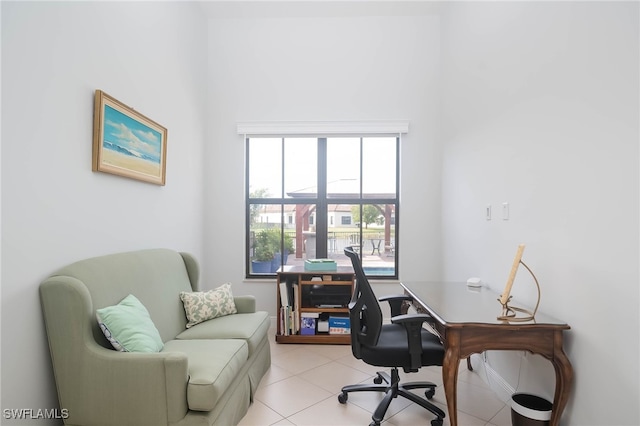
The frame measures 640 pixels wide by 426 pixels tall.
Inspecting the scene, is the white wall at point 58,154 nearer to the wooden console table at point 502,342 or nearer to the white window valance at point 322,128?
the white window valance at point 322,128

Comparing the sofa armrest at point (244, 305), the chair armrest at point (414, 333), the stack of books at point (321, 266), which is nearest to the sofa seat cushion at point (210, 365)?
the sofa armrest at point (244, 305)

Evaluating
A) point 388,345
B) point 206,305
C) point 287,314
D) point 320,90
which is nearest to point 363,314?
point 388,345

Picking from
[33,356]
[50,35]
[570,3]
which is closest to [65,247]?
[33,356]

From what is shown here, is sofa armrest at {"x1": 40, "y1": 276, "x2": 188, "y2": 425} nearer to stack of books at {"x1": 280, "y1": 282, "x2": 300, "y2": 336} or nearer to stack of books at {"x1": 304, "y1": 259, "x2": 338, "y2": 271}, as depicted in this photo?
stack of books at {"x1": 280, "y1": 282, "x2": 300, "y2": 336}

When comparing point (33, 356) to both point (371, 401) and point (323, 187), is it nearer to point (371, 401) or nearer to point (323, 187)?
point (371, 401)

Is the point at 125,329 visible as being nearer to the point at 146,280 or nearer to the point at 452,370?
the point at 146,280

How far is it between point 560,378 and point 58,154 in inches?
110

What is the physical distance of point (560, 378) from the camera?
171 cm

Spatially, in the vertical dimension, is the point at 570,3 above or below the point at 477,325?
above

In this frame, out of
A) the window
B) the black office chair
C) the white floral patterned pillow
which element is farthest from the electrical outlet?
the white floral patterned pillow

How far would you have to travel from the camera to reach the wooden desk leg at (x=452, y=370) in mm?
1736

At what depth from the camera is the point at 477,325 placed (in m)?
1.74

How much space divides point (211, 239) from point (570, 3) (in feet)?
11.9

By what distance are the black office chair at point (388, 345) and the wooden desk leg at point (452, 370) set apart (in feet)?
0.63
